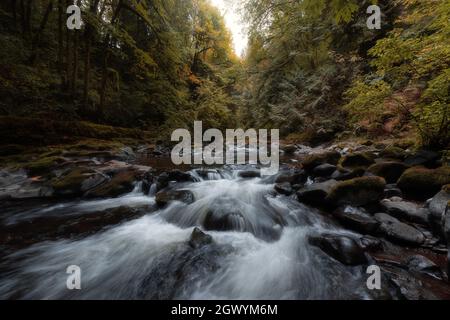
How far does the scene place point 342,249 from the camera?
258 centimetres

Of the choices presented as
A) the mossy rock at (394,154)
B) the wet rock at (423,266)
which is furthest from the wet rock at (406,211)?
the mossy rock at (394,154)

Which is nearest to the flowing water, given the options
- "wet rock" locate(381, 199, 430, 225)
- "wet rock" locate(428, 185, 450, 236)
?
"wet rock" locate(381, 199, 430, 225)

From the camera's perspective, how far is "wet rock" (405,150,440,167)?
4.18 m

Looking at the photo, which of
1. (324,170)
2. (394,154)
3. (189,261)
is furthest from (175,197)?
(394,154)

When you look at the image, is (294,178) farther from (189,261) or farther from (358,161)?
(189,261)

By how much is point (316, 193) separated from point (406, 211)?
130 centimetres

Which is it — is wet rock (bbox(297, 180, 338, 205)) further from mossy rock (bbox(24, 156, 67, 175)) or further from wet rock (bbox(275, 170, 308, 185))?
mossy rock (bbox(24, 156, 67, 175))

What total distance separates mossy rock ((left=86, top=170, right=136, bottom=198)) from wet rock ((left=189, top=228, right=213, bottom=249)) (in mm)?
2608

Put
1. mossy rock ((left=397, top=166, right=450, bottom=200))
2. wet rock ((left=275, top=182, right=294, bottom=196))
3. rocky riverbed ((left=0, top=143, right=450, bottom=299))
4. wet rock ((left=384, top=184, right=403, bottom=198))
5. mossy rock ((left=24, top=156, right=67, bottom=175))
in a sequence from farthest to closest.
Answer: mossy rock ((left=24, top=156, right=67, bottom=175)) < wet rock ((left=275, top=182, right=294, bottom=196)) < wet rock ((left=384, top=184, right=403, bottom=198)) < mossy rock ((left=397, top=166, right=450, bottom=200)) < rocky riverbed ((left=0, top=143, right=450, bottom=299))

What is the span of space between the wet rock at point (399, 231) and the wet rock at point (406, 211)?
20 cm

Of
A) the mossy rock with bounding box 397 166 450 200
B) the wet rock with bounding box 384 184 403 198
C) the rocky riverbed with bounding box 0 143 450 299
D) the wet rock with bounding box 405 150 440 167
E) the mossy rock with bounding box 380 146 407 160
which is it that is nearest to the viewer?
the rocky riverbed with bounding box 0 143 450 299

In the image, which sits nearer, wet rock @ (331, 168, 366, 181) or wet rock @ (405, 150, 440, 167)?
wet rock @ (405, 150, 440, 167)

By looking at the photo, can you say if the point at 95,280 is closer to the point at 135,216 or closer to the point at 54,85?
the point at 135,216

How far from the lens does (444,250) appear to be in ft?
8.06
